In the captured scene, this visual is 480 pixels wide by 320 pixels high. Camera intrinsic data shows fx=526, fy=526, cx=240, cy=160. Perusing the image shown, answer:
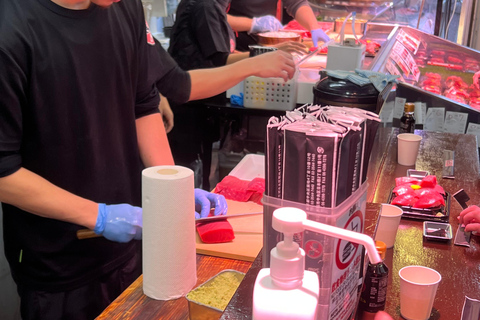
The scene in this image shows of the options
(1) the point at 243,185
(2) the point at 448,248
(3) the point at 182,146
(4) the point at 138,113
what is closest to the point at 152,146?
(4) the point at 138,113

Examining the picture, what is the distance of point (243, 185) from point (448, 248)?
84cm

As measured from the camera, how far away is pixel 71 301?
187 cm

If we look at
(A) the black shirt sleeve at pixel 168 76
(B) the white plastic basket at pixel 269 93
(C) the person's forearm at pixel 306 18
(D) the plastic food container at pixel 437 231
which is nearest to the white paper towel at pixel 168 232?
(D) the plastic food container at pixel 437 231

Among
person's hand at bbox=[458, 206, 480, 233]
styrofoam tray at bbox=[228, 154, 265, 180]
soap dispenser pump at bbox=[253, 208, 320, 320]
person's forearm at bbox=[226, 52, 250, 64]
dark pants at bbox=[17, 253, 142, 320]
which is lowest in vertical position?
dark pants at bbox=[17, 253, 142, 320]

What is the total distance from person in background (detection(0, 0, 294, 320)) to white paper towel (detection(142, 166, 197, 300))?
432 millimetres

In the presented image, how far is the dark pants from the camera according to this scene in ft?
6.07

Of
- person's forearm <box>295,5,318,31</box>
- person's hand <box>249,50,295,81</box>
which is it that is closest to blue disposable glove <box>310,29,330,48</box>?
person's forearm <box>295,5,318,31</box>

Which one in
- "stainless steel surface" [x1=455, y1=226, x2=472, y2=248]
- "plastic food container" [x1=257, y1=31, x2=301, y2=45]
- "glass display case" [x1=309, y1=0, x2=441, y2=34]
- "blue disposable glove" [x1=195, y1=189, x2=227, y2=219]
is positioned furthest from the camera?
"glass display case" [x1=309, y1=0, x2=441, y2=34]

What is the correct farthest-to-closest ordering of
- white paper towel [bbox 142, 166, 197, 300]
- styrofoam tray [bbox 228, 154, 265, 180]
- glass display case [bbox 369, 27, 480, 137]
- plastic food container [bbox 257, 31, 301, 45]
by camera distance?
plastic food container [bbox 257, 31, 301, 45] → glass display case [bbox 369, 27, 480, 137] → styrofoam tray [bbox 228, 154, 265, 180] → white paper towel [bbox 142, 166, 197, 300]

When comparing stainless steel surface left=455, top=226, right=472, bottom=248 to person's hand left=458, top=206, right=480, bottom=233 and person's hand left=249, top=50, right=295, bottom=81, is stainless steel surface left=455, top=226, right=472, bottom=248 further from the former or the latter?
person's hand left=249, top=50, right=295, bottom=81

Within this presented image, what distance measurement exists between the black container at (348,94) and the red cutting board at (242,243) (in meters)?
0.61

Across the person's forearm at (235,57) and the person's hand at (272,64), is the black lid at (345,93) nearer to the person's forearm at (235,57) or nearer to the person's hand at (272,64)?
the person's hand at (272,64)

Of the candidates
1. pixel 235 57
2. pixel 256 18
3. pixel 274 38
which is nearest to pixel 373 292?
pixel 235 57

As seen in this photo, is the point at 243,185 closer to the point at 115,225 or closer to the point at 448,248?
the point at 115,225
